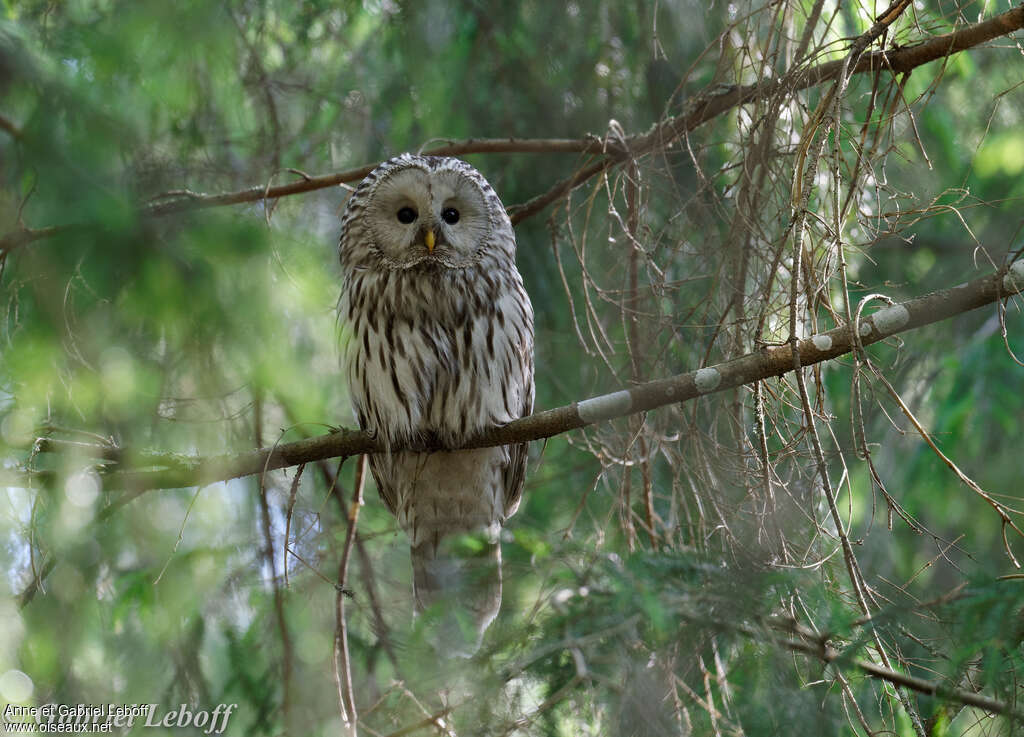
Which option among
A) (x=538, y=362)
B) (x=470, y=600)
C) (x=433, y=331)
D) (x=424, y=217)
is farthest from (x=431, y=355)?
(x=470, y=600)

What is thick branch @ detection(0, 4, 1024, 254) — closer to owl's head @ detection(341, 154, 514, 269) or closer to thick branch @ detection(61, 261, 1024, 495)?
owl's head @ detection(341, 154, 514, 269)

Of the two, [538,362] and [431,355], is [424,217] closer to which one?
[431,355]

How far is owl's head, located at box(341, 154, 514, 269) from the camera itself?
307 centimetres

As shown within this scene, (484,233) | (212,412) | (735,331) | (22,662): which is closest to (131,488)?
(212,412)

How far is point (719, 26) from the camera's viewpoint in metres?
3.10

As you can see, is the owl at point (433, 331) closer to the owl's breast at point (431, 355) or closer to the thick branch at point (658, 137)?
the owl's breast at point (431, 355)

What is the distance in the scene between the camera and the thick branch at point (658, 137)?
7.07 feet

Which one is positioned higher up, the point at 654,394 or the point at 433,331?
the point at 433,331

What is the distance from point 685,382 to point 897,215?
0.63 metres

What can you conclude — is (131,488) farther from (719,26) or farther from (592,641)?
(719,26)

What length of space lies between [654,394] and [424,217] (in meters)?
1.16

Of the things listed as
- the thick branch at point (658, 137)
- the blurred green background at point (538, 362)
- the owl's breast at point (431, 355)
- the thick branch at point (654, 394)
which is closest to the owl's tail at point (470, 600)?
the blurred green background at point (538, 362)

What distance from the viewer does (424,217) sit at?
3.08 metres

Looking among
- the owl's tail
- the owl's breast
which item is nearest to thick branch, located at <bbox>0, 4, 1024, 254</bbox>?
the owl's breast
